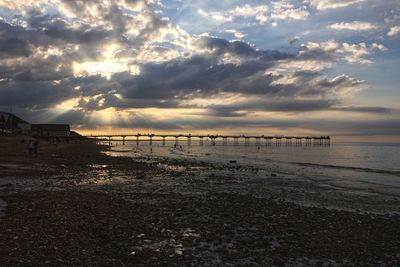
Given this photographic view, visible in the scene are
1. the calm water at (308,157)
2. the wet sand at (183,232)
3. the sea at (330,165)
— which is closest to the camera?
the wet sand at (183,232)

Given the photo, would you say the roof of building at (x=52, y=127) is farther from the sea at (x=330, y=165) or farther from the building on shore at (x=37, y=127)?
the sea at (x=330, y=165)

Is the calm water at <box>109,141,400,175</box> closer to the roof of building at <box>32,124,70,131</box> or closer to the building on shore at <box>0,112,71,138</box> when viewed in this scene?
the building on shore at <box>0,112,71,138</box>

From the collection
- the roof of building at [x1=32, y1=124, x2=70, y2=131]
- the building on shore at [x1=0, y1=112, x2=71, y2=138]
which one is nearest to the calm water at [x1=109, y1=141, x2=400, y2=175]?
the building on shore at [x1=0, y1=112, x2=71, y2=138]

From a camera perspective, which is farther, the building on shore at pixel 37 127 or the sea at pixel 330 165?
the building on shore at pixel 37 127

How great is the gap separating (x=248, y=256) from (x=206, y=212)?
518 cm

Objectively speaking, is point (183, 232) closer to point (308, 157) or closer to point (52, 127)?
point (308, 157)

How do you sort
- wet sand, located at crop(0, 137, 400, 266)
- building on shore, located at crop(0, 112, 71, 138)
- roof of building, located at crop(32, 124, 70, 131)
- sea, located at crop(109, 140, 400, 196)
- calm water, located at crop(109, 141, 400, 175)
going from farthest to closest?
1. roof of building, located at crop(32, 124, 70, 131)
2. building on shore, located at crop(0, 112, 71, 138)
3. calm water, located at crop(109, 141, 400, 175)
4. sea, located at crop(109, 140, 400, 196)
5. wet sand, located at crop(0, 137, 400, 266)

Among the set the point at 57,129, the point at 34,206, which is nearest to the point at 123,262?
the point at 34,206

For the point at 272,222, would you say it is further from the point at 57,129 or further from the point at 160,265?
the point at 57,129

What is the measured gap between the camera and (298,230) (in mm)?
12359

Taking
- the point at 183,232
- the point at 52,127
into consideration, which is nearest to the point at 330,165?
the point at 183,232

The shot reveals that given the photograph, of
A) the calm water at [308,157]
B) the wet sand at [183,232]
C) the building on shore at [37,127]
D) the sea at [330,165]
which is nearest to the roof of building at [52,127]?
the building on shore at [37,127]

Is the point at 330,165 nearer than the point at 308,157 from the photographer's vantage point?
Yes

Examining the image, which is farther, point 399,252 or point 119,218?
point 119,218
